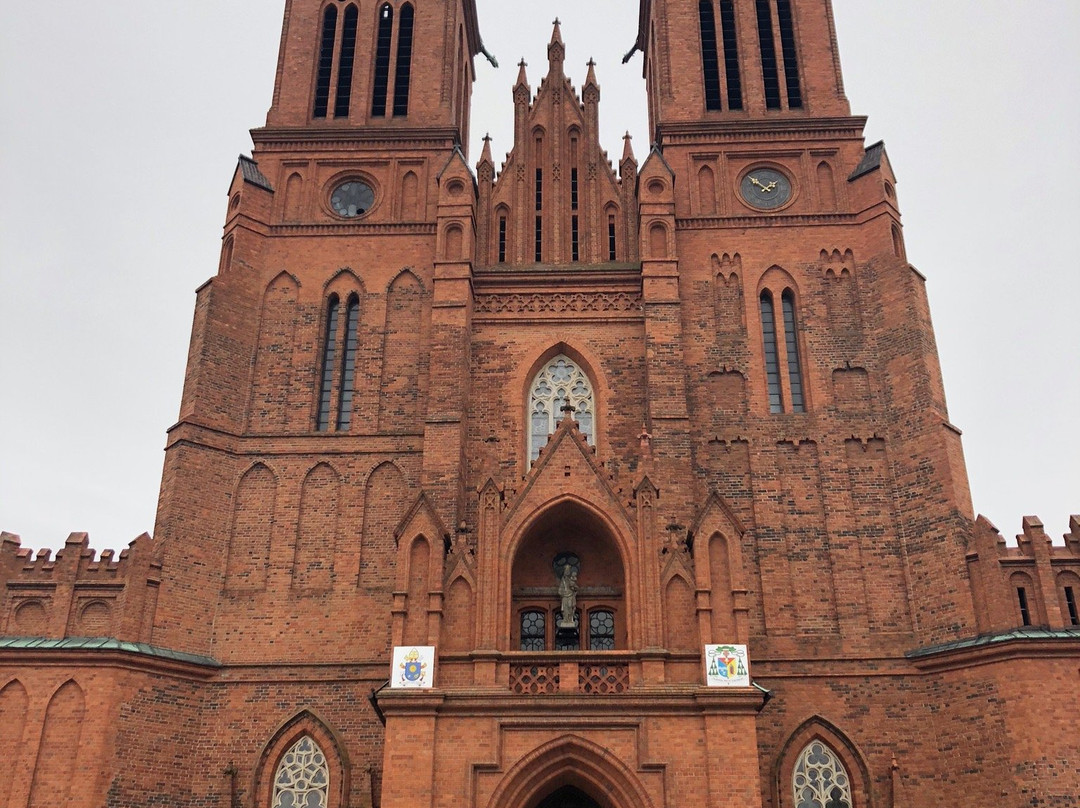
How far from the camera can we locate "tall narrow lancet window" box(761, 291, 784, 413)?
2688 cm

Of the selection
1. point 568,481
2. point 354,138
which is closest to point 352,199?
point 354,138

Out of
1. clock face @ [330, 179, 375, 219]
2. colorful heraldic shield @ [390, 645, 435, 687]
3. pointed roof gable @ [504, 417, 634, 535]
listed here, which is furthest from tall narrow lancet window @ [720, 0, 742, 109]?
colorful heraldic shield @ [390, 645, 435, 687]

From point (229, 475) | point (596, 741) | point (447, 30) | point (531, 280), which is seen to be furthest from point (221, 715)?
point (447, 30)

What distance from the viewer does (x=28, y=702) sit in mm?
21812

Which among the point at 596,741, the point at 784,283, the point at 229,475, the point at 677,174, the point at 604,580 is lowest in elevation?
the point at 596,741

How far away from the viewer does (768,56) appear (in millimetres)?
32406

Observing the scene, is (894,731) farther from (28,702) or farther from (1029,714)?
(28,702)

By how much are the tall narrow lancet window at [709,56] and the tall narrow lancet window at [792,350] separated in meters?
6.83

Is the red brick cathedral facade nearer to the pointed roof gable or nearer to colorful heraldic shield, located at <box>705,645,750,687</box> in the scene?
the pointed roof gable

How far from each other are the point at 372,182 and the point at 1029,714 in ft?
69.3

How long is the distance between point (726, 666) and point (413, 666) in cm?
592

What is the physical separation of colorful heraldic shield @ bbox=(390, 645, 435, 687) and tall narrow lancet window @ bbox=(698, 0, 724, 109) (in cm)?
1870

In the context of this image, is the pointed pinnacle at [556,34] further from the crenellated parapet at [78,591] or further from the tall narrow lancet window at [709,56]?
the crenellated parapet at [78,591]

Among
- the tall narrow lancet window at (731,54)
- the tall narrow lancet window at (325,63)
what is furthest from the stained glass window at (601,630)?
the tall narrow lancet window at (325,63)
